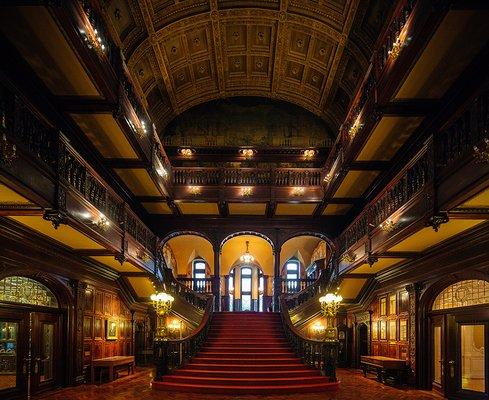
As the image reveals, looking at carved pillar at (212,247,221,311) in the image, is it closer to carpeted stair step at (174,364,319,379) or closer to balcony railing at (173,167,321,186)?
balcony railing at (173,167,321,186)

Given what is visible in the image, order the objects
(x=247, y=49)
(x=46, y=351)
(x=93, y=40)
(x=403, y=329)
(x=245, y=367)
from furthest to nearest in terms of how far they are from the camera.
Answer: (x=247, y=49)
(x=403, y=329)
(x=245, y=367)
(x=46, y=351)
(x=93, y=40)

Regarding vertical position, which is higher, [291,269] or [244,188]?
[244,188]

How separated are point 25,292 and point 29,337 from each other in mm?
1023

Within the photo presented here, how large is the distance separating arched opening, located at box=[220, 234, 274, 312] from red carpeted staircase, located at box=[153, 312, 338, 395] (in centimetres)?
993

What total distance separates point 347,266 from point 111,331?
792cm

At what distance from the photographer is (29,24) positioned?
26.0 ft

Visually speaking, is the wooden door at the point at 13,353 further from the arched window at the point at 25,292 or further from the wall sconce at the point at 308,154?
the wall sconce at the point at 308,154


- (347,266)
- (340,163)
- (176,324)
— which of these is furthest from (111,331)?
(340,163)

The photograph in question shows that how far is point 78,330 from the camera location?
14461 millimetres

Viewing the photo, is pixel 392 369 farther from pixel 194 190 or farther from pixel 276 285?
pixel 194 190

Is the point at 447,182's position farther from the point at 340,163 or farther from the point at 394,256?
the point at 340,163

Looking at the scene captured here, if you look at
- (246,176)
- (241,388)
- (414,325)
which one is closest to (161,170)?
(246,176)

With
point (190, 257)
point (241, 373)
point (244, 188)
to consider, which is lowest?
point (241, 373)

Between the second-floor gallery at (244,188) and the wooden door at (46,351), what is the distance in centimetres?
6
